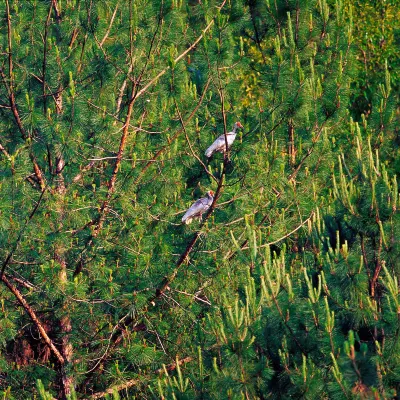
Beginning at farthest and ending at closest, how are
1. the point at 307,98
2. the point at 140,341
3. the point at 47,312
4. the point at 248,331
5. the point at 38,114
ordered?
the point at 47,312, the point at 140,341, the point at 38,114, the point at 307,98, the point at 248,331

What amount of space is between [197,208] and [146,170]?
0.97 metres

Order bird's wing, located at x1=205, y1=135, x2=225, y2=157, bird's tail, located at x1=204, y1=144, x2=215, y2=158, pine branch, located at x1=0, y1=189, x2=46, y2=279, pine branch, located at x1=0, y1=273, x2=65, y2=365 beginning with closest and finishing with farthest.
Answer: pine branch, located at x1=0, y1=189, x2=46, y2=279 → pine branch, located at x1=0, y1=273, x2=65, y2=365 → bird's wing, located at x1=205, y1=135, x2=225, y2=157 → bird's tail, located at x1=204, y1=144, x2=215, y2=158

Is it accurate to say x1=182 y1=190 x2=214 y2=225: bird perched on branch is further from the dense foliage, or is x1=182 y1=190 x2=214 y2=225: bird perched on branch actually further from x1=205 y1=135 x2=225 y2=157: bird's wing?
x1=205 y1=135 x2=225 y2=157: bird's wing

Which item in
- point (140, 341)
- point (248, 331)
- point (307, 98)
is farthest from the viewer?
point (140, 341)

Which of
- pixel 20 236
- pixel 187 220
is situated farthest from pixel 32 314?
pixel 187 220

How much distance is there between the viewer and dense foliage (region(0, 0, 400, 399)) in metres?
7.21

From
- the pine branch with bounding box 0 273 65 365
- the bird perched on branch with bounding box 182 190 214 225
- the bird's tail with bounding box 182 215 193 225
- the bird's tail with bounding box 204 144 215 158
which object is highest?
the bird's tail with bounding box 204 144 215 158

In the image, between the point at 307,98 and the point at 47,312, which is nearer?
the point at 307,98

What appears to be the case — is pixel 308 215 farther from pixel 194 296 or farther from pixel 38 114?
pixel 38 114

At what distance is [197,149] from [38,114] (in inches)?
62.6

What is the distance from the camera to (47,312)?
28.6 ft

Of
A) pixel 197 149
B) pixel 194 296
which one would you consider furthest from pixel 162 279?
pixel 197 149

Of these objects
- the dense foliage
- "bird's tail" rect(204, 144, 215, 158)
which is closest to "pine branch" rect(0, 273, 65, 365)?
the dense foliage

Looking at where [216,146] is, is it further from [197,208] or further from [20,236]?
[20,236]
